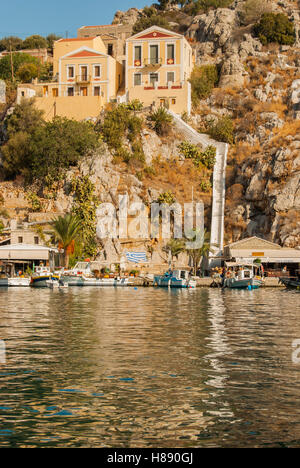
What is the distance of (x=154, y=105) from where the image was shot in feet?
256

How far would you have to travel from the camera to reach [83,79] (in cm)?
8025

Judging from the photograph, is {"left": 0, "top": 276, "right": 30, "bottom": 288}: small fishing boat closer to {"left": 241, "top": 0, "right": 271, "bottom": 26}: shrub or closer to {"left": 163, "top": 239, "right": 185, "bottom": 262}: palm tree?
{"left": 163, "top": 239, "right": 185, "bottom": 262}: palm tree

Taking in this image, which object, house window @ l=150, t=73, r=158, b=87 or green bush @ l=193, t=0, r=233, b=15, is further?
green bush @ l=193, t=0, r=233, b=15

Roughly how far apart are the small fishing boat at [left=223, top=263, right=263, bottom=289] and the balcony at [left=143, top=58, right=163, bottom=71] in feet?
103

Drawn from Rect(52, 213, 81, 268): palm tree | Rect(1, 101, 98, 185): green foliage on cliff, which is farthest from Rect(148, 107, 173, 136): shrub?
Rect(52, 213, 81, 268): palm tree

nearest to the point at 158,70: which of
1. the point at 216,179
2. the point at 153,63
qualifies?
A: the point at 153,63

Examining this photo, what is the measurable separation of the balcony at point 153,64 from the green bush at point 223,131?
33.6 feet

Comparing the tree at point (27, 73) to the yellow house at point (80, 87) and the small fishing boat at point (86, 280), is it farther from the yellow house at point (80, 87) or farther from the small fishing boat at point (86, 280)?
the small fishing boat at point (86, 280)

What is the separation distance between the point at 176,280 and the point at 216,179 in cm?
1944

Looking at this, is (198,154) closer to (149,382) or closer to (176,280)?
(176,280)

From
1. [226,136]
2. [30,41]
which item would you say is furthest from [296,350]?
[30,41]

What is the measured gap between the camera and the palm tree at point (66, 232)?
63625mm

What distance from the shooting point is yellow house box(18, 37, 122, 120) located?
3100 inches

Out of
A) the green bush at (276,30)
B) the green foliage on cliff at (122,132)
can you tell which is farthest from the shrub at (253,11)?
the green foliage on cliff at (122,132)
